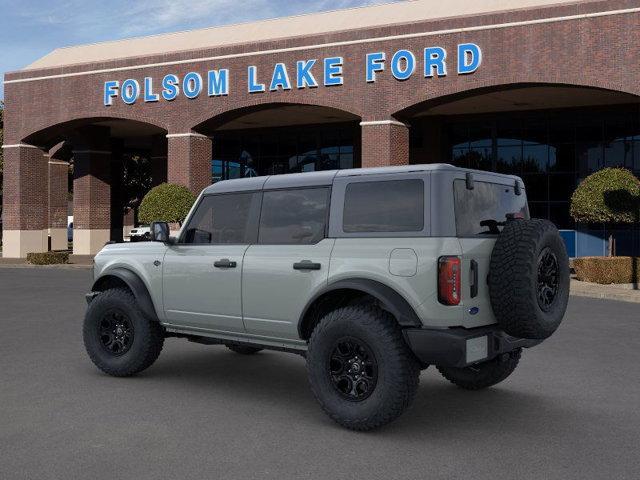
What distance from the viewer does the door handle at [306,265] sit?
6328mm

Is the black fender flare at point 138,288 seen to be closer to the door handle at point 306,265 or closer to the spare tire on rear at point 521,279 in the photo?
the door handle at point 306,265

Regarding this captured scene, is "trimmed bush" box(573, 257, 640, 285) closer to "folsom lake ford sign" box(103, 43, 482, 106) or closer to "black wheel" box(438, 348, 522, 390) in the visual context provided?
"folsom lake ford sign" box(103, 43, 482, 106)

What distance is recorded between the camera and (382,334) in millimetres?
5797

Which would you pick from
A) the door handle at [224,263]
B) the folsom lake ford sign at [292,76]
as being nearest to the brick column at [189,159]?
the folsom lake ford sign at [292,76]

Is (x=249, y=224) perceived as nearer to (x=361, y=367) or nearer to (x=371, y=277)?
(x=371, y=277)

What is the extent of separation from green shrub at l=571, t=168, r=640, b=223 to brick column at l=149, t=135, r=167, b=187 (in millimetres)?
25722

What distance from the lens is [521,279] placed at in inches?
228

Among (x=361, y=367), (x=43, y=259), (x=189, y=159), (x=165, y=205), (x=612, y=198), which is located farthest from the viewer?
(x=189, y=159)

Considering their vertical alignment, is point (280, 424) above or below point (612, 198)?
below

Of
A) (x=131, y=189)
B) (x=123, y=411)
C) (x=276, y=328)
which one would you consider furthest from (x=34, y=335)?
(x=131, y=189)

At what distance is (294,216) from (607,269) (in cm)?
1571

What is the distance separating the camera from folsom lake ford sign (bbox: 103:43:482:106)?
25625 mm

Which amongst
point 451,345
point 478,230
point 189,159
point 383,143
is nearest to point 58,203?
point 189,159

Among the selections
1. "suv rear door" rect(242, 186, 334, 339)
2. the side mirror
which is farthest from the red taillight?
the side mirror
